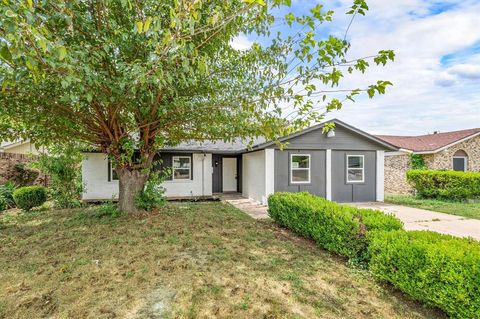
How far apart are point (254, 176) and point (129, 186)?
249 inches

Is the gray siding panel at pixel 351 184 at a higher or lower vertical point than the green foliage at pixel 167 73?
lower

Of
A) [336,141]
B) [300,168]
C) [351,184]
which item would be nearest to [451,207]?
[351,184]

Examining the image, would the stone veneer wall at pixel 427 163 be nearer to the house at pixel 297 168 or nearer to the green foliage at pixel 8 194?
the house at pixel 297 168

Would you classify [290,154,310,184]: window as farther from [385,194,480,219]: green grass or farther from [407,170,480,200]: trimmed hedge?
[407,170,480,200]: trimmed hedge

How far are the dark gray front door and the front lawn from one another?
330 inches

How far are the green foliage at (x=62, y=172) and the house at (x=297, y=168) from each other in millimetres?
1426

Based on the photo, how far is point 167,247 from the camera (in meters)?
5.52

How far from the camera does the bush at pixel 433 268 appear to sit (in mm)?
2953

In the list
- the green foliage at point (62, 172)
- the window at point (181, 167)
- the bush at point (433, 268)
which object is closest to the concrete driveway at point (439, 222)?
the bush at point (433, 268)

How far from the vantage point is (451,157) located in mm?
16016

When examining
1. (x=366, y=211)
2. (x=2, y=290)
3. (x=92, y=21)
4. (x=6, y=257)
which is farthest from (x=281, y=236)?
(x=92, y=21)

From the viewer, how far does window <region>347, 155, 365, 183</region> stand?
12.4 metres

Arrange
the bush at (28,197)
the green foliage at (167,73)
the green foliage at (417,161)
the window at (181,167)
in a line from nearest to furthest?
1. the green foliage at (167,73)
2. the bush at (28,197)
3. the window at (181,167)
4. the green foliage at (417,161)

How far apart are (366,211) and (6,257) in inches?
280
